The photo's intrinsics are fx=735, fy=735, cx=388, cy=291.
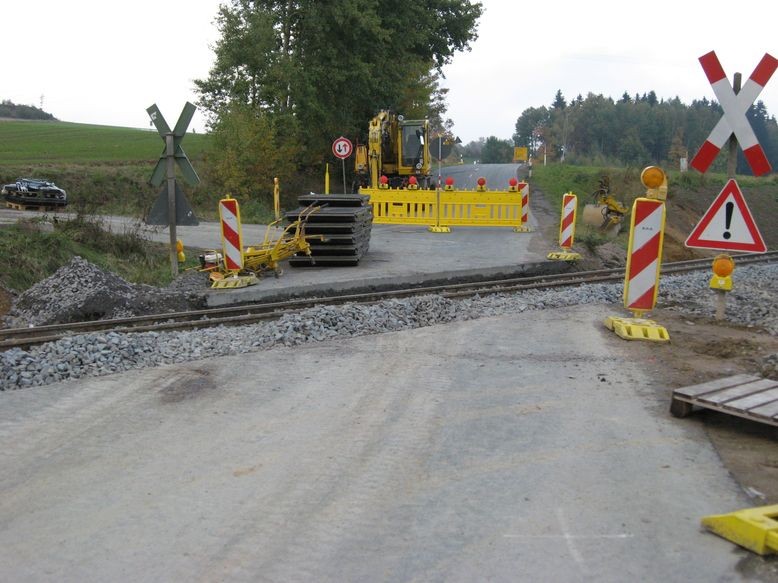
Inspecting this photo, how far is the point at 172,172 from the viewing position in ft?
41.0

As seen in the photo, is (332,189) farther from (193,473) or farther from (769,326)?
(193,473)

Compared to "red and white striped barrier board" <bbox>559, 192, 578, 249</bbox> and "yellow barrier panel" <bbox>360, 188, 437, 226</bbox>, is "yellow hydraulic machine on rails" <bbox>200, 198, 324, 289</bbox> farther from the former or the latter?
"yellow barrier panel" <bbox>360, 188, 437, 226</bbox>

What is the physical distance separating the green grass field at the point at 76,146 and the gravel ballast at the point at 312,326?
24.2m

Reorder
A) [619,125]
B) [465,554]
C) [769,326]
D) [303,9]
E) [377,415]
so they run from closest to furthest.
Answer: [465,554] → [377,415] → [769,326] → [303,9] → [619,125]

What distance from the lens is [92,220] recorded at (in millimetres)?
16109

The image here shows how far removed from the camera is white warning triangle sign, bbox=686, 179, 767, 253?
8398mm

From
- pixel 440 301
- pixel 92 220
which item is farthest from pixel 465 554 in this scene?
pixel 92 220

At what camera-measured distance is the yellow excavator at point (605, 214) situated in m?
24.7

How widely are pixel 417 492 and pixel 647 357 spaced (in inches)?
164

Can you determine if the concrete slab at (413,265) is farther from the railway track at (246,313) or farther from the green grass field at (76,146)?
the green grass field at (76,146)

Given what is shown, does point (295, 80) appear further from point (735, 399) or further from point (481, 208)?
point (735, 399)

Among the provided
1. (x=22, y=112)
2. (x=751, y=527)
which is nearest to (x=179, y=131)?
(x=751, y=527)


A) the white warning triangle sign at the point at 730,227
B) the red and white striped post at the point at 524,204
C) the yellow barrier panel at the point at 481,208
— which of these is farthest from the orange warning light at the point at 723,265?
the yellow barrier panel at the point at 481,208

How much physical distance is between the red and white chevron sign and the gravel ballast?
7.64 feet
